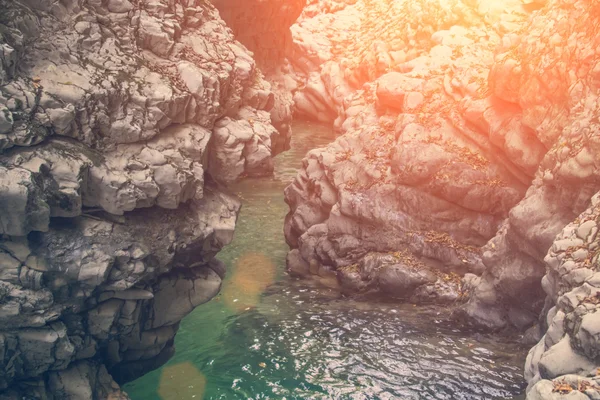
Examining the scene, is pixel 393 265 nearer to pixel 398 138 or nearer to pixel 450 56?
pixel 398 138

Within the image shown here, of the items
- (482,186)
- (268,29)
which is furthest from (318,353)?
(268,29)

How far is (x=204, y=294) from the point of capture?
1344 centimetres

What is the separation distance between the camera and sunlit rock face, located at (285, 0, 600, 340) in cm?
1351

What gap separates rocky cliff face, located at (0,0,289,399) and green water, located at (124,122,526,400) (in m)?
1.52

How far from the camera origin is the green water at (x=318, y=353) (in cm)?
1281

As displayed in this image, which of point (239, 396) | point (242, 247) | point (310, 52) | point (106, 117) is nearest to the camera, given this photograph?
point (106, 117)

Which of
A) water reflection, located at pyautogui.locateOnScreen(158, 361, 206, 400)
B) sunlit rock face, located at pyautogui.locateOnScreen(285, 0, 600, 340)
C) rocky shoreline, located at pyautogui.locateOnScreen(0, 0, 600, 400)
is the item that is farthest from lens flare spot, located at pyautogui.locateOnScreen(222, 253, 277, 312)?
water reflection, located at pyautogui.locateOnScreen(158, 361, 206, 400)

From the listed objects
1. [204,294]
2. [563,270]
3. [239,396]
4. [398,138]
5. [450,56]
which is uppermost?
[450,56]

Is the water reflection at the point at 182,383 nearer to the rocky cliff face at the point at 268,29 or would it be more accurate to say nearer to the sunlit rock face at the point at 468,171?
the sunlit rock face at the point at 468,171

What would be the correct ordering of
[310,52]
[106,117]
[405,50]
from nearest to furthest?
1. [106,117]
2. [405,50]
3. [310,52]

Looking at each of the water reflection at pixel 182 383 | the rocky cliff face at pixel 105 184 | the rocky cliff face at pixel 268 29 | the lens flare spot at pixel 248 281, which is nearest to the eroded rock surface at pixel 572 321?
the rocky cliff face at pixel 105 184

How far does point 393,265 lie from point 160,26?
1045 cm

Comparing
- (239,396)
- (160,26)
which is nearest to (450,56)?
(160,26)

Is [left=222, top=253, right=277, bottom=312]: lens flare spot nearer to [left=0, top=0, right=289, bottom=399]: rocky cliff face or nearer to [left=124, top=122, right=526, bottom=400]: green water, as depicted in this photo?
[left=124, top=122, right=526, bottom=400]: green water
